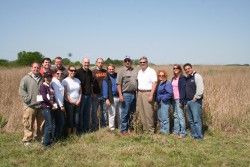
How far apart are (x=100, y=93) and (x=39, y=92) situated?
6.06ft

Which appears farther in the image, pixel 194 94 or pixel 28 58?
pixel 28 58

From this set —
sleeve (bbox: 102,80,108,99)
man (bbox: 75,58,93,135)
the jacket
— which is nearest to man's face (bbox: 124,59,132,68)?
sleeve (bbox: 102,80,108,99)

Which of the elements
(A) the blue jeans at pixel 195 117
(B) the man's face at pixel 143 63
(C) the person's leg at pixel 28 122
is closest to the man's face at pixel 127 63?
(B) the man's face at pixel 143 63

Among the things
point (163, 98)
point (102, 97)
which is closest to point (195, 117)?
point (163, 98)

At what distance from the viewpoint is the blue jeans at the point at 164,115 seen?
647 cm

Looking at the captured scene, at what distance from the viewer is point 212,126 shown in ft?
22.9

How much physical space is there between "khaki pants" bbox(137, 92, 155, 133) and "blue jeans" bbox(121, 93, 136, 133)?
174 mm

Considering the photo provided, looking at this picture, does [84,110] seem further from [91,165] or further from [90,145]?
[91,165]

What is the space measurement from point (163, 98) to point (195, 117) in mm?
924

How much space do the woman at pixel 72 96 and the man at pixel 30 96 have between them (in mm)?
645

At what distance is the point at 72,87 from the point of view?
5.94 metres

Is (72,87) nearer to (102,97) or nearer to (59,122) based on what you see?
(59,122)

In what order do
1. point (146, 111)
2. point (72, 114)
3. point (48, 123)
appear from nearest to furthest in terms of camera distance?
1. point (48, 123)
2. point (72, 114)
3. point (146, 111)

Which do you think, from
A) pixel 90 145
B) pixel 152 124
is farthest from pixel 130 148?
pixel 152 124
